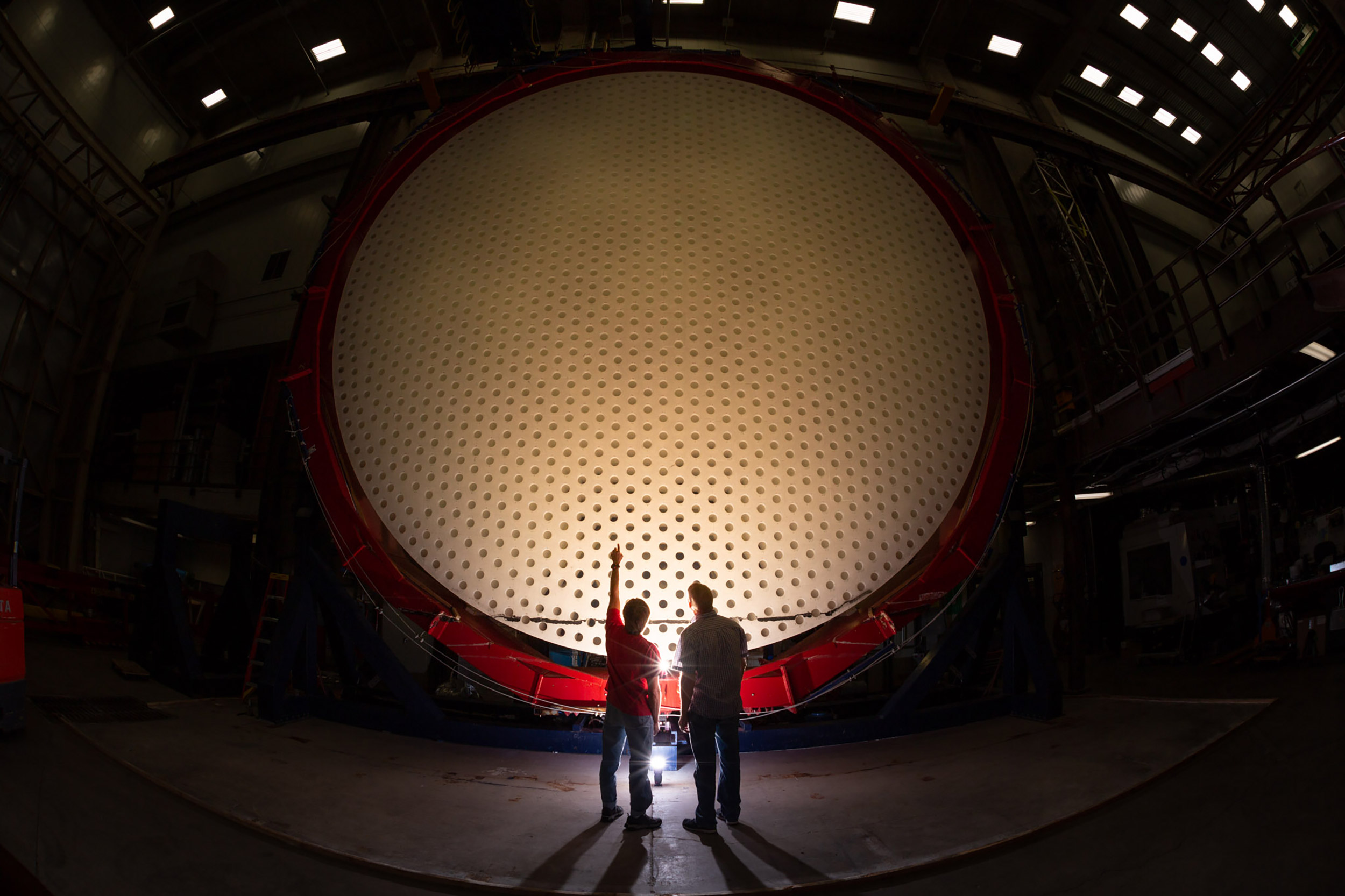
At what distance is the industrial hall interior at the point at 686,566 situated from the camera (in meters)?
1.41

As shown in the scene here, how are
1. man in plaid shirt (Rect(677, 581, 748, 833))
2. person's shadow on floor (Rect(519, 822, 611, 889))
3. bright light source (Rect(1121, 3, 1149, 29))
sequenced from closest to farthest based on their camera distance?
person's shadow on floor (Rect(519, 822, 611, 889)), man in plaid shirt (Rect(677, 581, 748, 833)), bright light source (Rect(1121, 3, 1149, 29))

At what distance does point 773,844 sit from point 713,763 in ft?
0.83

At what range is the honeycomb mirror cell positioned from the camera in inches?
77.8

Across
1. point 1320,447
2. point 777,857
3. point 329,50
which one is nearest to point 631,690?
point 777,857

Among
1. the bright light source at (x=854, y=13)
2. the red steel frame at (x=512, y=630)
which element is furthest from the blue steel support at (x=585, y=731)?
the bright light source at (x=854, y=13)

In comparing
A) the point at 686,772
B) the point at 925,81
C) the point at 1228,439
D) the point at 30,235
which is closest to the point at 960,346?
the point at 686,772

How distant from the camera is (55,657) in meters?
3.20

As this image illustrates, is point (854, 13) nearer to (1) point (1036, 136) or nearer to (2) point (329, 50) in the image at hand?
(1) point (1036, 136)

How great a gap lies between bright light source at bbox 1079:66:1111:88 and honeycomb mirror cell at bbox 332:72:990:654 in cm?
656

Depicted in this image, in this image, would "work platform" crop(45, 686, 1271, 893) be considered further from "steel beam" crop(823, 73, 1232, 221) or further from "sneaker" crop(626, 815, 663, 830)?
"steel beam" crop(823, 73, 1232, 221)

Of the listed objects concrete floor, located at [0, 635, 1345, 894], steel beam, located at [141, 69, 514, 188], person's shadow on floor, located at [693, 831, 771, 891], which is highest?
steel beam, located at [141, 69, 514, 188]

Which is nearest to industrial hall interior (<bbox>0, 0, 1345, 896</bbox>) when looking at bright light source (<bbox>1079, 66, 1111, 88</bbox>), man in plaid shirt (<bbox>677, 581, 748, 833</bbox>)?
man in plaid shirt (<bbox>677, 581, 748, 833</bbox>)

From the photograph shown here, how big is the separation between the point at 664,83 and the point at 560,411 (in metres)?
1.77

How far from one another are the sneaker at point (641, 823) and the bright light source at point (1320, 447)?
5030mm
